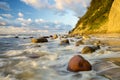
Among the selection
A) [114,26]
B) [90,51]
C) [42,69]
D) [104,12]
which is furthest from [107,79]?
[104,12]

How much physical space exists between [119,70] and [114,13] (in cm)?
3318

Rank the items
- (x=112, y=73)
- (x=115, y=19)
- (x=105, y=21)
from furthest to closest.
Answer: (x=105, y=21) → (x=115, y=19) → (x=112, y=73)

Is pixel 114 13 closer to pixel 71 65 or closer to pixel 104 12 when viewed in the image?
pixel 104 12

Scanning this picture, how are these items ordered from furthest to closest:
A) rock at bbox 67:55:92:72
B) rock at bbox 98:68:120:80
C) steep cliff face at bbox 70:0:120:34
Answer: steep cliff face at bbox 70:0:120:34 < rock at bbox 67:55:92:72 < rock at bbox 98:68:120:80

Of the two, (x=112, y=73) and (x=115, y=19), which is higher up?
(x=115, y=19)

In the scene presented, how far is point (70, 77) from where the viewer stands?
6.09 meters

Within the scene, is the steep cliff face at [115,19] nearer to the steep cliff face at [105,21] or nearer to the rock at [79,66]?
the steep cliff face at [105,21]

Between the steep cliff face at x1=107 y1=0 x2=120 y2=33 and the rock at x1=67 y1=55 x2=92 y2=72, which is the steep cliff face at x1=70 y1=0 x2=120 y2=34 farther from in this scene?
the rock at x1=67 y1=55 x2=92 y2=72

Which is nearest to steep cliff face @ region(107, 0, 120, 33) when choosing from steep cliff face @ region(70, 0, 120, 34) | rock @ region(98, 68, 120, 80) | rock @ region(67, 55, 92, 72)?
steep cliff face @ region(70, 0, 120, 34)

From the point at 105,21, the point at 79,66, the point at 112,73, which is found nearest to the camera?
the point at 112,73

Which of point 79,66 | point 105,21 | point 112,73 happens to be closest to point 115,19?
point 105,21

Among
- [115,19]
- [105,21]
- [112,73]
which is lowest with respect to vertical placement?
[112,73]

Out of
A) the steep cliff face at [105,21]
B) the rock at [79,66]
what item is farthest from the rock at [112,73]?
the steep cliff face at [105,21]

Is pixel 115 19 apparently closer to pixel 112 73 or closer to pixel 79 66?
pixel 79 66
